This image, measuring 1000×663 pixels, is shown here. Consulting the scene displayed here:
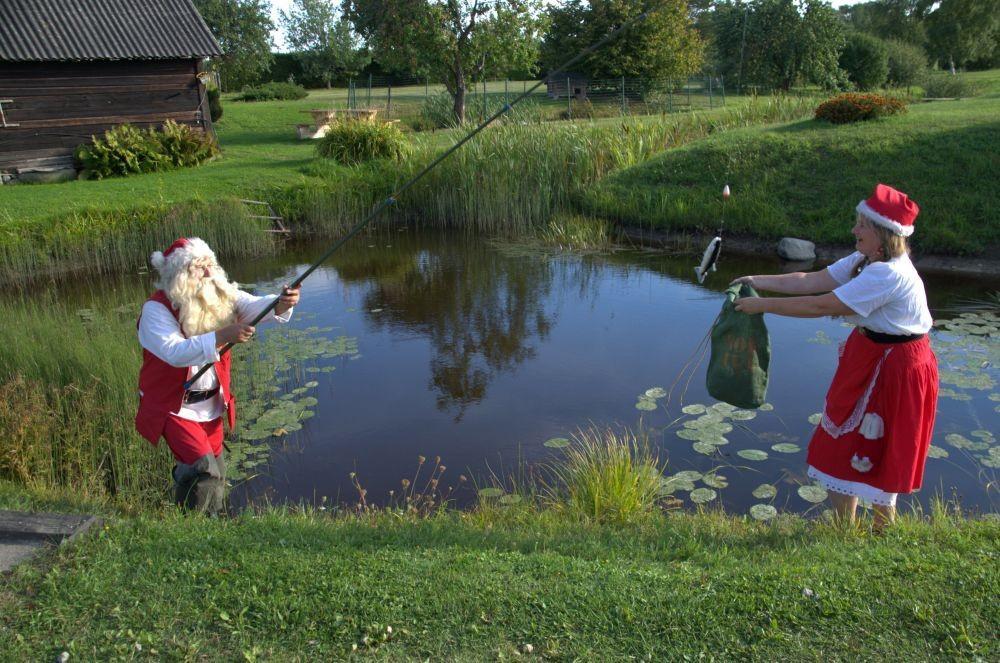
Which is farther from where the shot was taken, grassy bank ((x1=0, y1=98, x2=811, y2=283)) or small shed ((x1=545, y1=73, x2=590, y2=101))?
small shed ((x1=545, y1=73, x2=590, y2=101))

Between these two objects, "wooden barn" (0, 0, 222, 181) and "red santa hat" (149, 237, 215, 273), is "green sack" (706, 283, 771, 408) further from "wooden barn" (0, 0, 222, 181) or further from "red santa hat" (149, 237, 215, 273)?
"wooden barn" (0, 0, 222, 181)

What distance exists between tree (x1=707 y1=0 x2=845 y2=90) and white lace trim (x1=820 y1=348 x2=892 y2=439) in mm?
28019

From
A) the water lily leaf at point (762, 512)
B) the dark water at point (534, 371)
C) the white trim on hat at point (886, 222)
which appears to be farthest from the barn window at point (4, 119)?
the white trim on hat at point (886, 222)

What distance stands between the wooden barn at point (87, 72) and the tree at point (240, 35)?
1684cm

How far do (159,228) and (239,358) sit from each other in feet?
18.2

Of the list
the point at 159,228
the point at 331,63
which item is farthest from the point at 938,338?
the point at 331,63

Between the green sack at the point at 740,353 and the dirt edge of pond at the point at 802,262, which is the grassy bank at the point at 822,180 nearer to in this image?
the dirt edge of pond at the point at 802,262

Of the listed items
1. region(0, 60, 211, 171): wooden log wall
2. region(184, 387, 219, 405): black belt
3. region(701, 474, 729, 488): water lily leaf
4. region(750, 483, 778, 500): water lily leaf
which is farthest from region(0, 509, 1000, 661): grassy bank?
region(0, 60, 211, 171): wooden log wall

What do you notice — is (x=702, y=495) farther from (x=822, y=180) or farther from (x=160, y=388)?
(x=822, y=180)

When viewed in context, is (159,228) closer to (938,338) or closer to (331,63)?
(938,338)

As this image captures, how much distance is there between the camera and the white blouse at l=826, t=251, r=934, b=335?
3.75 m

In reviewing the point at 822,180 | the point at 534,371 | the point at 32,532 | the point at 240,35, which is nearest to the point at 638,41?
the point at 822,180

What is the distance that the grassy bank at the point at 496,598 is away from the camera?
311 cm

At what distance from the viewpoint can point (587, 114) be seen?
23703mm
